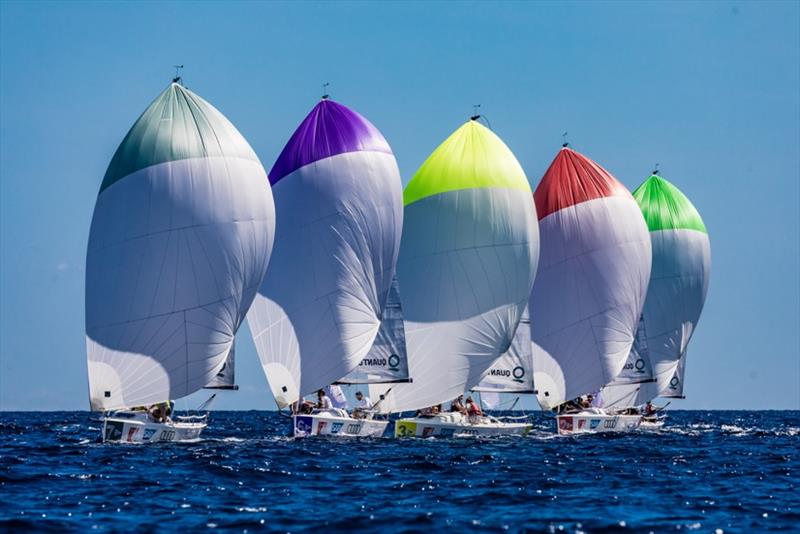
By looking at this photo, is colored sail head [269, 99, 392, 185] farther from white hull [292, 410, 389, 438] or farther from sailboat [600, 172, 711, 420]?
sailboat [600, 172, 711, 420]

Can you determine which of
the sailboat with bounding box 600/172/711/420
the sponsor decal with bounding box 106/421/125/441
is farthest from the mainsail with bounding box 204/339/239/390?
the sailboat with bounding box 600/172/711/420

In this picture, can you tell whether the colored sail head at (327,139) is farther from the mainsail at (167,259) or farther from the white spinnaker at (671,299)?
the white spinnaker at (671,299)

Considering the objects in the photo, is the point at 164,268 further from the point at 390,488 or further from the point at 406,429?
the point at 390,488

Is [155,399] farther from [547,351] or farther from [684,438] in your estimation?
[684,438]

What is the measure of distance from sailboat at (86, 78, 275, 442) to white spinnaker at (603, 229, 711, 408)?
84.2 feet

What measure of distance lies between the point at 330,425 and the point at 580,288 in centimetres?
1255

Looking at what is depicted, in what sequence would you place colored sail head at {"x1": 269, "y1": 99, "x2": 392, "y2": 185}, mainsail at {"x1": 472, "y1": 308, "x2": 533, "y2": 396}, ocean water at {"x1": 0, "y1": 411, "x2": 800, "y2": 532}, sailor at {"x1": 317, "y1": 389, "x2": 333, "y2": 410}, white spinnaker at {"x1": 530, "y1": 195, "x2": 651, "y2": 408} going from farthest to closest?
white spinnaker at {"x1": 530, "y1": 195, "x2": 651, "y2": 408} → mainsail at {"x1": 472, "y1": 308, "x2": 533, "y2": 396} → colored sail head at {"x1": 269, "y1": 99, "x2": 392, "y2": 185} → sailor at {"x1": 317, "y1": 389, "x2": 333, "y2": 410} → ocean water at {"x1": 0, "y1": 411, "x2": 800, "y2": 532}

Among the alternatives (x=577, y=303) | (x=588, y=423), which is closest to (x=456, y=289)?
(x=577, y=303)

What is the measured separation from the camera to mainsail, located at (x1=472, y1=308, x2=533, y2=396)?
41406 millimetres

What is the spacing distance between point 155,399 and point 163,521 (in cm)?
1489

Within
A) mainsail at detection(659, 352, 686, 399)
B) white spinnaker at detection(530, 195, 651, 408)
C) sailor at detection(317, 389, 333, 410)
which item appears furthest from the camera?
mainsail at detection(659, 352, 686, 399)

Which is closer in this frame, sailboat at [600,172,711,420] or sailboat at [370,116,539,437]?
sailboat at [370,116,539,437]

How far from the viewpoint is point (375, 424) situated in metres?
38.6

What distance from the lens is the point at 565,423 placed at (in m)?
45.0
